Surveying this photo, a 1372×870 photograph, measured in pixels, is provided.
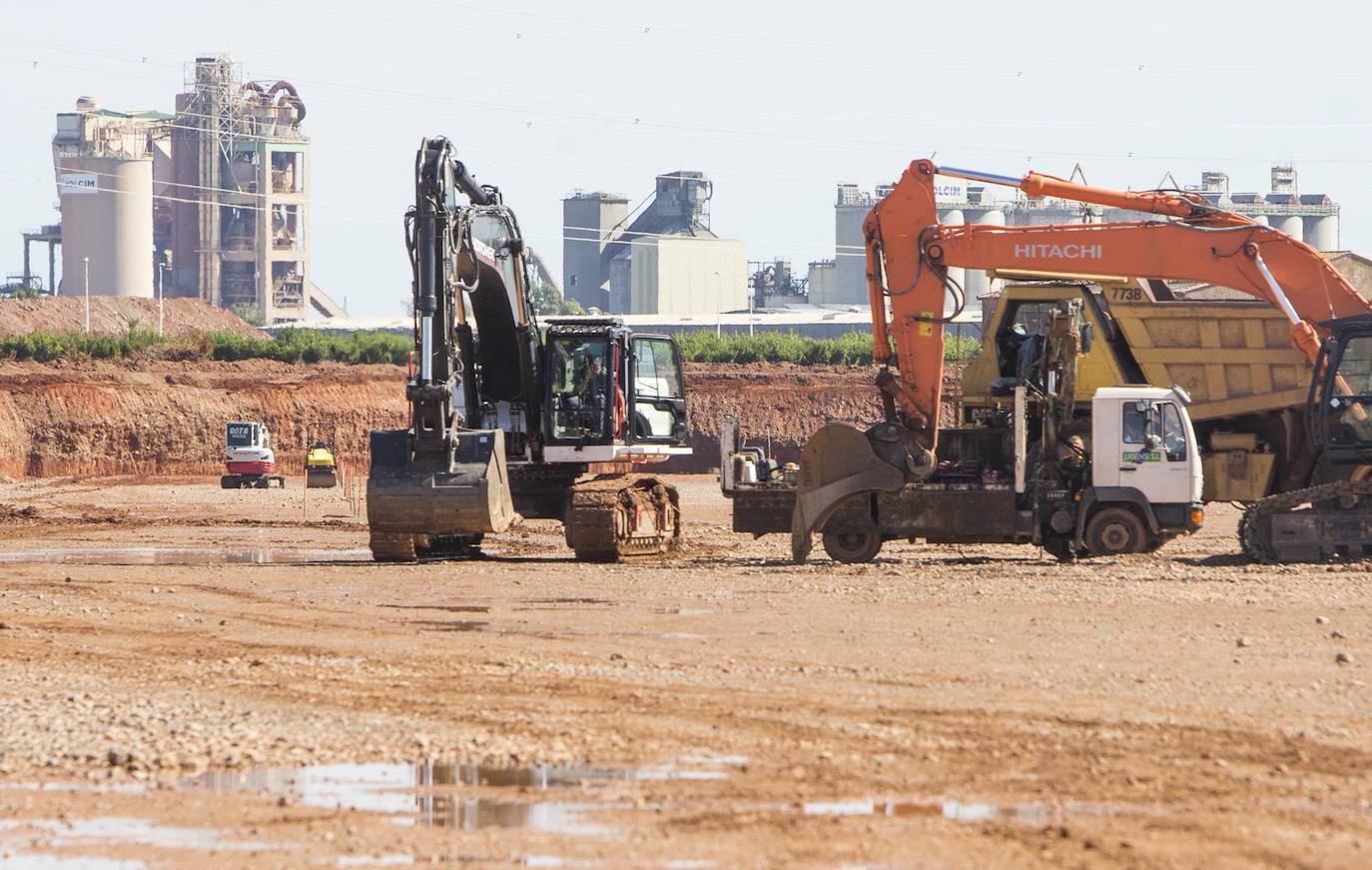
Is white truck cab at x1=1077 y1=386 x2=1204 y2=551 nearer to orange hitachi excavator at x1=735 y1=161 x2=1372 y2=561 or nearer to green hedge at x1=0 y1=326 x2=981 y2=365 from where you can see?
orange hitachi excavator at x1=735 y1=161 x2=1372 y2=561

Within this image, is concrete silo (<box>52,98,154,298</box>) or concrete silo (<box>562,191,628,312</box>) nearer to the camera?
concrete silo (<box>52,98,154,298</box>)

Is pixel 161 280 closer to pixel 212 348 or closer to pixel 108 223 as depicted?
pixel 108 223

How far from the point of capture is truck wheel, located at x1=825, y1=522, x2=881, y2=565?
832 inches

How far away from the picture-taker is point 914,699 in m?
11.4

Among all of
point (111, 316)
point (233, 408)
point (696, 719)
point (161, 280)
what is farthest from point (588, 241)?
point (696, 719)

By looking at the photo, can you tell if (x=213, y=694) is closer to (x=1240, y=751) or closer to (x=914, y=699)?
(x=914, y=699)

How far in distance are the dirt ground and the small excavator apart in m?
1.07

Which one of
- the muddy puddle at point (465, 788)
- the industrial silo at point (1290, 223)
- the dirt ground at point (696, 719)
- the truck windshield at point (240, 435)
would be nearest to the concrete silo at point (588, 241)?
the industrial silo at point (1290, 223)

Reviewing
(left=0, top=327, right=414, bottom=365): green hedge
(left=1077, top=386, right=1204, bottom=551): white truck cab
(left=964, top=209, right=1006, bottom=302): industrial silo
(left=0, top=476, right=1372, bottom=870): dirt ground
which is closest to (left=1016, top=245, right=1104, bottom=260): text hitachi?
(left=1077, top=386, right=1204, bottom=551): white truck cab

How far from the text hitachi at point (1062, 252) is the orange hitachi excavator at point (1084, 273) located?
12 millimetres

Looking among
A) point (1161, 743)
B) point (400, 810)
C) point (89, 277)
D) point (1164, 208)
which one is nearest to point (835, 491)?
point (1164, 208)

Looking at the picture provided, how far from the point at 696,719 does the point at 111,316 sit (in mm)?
87366

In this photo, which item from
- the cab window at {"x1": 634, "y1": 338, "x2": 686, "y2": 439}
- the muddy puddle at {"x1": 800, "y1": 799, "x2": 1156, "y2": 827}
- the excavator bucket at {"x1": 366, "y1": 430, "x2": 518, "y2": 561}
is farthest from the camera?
the cab window at {"x1": 634, "y1": 338, "x2": 686, "y2": 439}

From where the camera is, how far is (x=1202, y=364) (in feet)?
76.3
